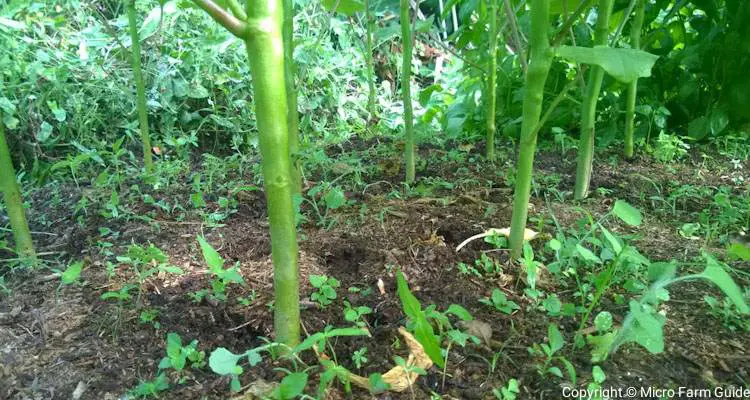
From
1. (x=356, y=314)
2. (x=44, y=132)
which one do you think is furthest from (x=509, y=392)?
(x=44, y=132)

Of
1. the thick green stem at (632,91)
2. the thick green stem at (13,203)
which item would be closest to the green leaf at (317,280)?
the thick green stem at (13,203)

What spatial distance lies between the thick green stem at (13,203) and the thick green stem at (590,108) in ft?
5.70

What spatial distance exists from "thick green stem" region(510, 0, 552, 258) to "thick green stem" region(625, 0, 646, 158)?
0.84 meters

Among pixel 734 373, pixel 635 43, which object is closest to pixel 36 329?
pixel 734 373

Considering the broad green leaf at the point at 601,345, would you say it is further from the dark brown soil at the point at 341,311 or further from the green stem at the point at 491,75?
the green stem at the point at 491,75

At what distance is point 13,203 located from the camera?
1.64 meters

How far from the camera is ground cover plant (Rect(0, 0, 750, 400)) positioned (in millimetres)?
1143

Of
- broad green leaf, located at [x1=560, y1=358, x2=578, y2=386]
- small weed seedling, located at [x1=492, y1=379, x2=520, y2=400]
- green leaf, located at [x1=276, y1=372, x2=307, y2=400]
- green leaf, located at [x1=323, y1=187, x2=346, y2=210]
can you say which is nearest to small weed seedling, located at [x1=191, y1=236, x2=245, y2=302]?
green leaf, located at [x1=276, y1=372, x2=307, y2=400]

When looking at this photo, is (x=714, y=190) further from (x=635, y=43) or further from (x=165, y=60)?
(x=165, y=60)

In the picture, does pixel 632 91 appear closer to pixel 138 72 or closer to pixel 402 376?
pixel 402 376

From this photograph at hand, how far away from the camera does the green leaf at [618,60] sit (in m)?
1.12

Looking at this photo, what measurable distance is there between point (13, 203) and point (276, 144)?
1038 mm

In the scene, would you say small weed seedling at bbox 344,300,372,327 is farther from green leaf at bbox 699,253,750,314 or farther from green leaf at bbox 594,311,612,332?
green leaf at bbox 699,253,750,314

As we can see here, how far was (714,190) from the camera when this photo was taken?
2178 mm
